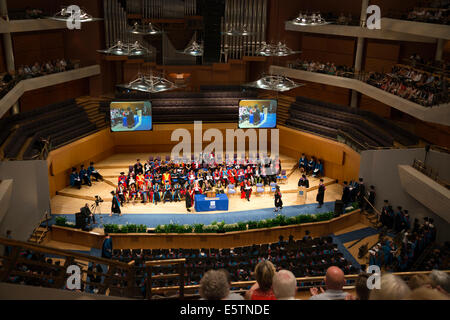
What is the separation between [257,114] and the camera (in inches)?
807

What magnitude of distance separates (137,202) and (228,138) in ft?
20.6

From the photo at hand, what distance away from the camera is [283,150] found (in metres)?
22.0

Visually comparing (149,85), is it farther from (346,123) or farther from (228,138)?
(346,123)

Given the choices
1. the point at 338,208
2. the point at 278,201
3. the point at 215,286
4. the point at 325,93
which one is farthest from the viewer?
the point at 325,93

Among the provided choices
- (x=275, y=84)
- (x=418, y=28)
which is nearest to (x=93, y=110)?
(x=275, y=84)

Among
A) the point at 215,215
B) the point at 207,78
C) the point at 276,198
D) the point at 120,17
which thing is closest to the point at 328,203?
the point at 276,198

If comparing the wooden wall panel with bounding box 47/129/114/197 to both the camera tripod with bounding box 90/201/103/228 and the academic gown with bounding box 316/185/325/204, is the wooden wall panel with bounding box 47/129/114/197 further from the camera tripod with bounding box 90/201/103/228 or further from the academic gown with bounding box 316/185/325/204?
the academic gown with bounding box 316/185/325/204

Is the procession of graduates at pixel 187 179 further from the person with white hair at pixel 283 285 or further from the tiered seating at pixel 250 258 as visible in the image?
the person with white hair at pixel 283 285

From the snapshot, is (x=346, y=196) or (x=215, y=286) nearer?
(x=215, y=286)

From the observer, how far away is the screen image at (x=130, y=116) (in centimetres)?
1920
